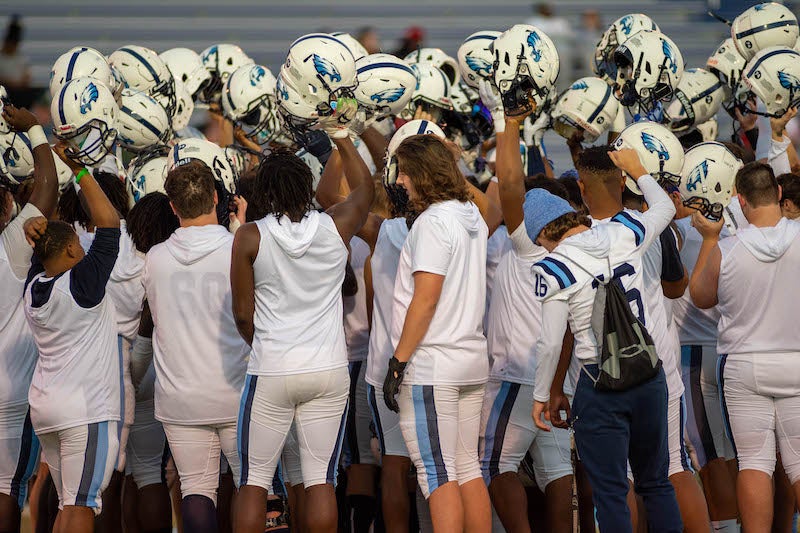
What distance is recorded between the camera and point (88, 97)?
4.93 metres

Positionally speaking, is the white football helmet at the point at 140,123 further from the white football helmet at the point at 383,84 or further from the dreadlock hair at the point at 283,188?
the dreadlock hair at the point at 283,188

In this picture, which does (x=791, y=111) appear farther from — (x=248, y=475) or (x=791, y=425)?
(x=248, y=475)

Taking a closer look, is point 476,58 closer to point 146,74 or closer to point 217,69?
point 146,74

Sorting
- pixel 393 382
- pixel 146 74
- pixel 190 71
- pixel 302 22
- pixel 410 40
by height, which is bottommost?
pixel 393 382

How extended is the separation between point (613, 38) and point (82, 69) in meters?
2.72

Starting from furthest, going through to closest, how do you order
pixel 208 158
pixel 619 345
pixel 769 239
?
pixel 208 158 < pixel 769 239 < pixel 619 345

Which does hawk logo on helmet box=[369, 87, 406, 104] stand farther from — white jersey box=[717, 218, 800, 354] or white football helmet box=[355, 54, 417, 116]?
white jersey box=[717, 218, 800, 354]

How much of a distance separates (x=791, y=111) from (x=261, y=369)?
321cm

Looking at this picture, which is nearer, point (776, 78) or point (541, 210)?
point (541, 210)

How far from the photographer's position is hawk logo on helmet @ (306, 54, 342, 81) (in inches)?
185

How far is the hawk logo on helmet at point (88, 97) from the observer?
4887mm

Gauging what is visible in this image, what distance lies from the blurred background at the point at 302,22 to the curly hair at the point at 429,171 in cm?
612

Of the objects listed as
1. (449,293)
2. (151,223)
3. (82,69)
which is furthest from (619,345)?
(82,69)

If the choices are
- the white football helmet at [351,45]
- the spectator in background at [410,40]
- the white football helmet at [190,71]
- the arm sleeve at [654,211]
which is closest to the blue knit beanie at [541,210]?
the arm sleeve at [654,211]
